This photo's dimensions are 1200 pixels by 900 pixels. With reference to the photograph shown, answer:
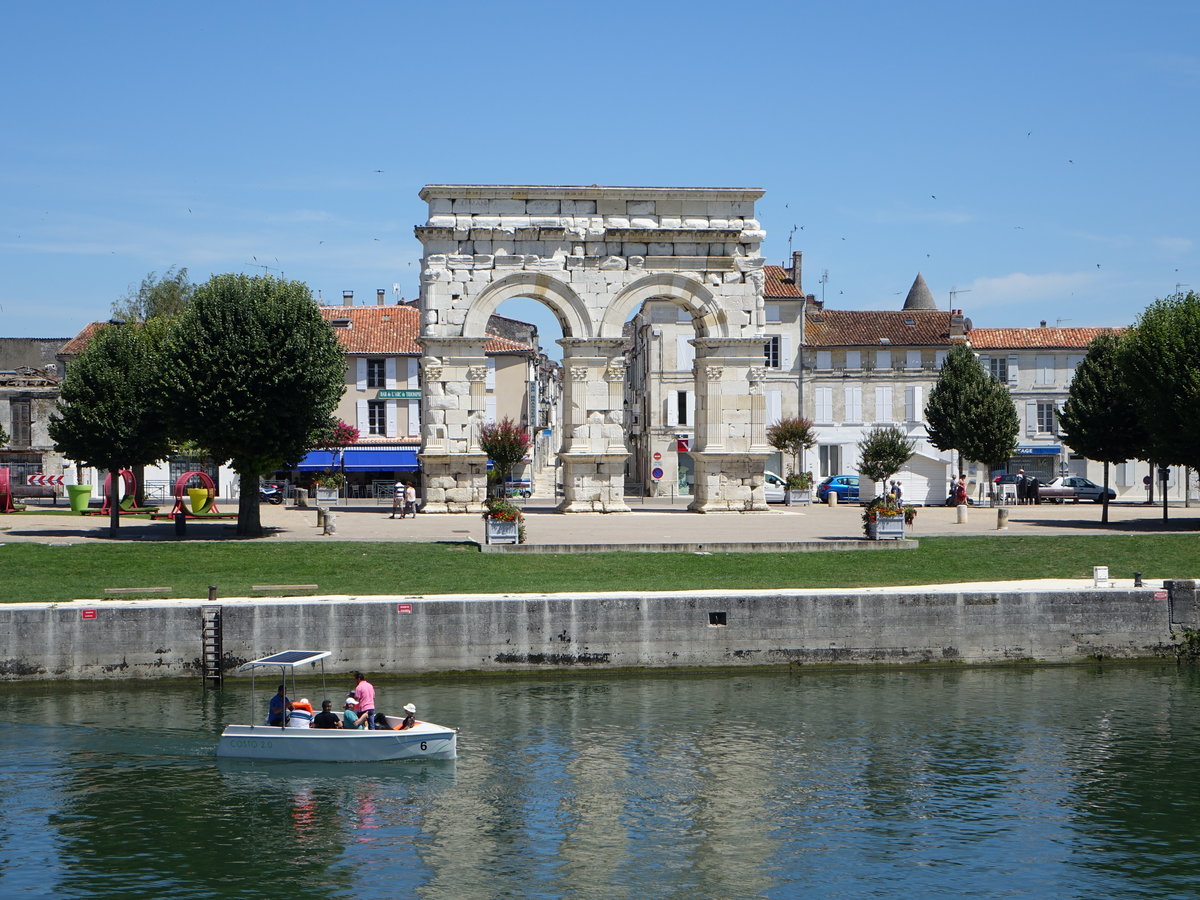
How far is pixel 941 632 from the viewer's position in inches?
1227

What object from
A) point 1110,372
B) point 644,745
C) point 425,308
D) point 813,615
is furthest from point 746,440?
point 644,745

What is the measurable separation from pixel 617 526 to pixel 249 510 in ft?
36.7

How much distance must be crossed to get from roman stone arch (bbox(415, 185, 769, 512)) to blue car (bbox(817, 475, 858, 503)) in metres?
15.1

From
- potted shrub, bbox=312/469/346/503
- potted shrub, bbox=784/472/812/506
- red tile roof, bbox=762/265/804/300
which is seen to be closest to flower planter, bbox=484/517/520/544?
potted shrub, bbox=312/469/346/503

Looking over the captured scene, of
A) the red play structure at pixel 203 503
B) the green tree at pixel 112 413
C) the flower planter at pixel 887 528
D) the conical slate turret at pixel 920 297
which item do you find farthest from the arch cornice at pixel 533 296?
the conical slate turret at pixel 920 297

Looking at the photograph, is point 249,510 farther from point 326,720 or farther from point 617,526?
point 326,720

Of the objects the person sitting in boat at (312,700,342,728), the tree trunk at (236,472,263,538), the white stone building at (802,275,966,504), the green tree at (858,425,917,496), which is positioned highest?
the white stone building at (802,275,966,504)

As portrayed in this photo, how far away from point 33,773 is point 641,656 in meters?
12.4

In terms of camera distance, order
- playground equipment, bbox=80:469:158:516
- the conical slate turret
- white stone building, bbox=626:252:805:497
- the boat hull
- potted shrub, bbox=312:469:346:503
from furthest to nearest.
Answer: the conical slate turret < white stone building, bbox=626:252:805:497 < potted shrub, bbox=312:469:346:503 < playground equipment, bbox=80:469:158:516 < the boat hull

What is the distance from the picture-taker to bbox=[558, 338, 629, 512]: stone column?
165ft

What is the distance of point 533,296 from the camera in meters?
50.9

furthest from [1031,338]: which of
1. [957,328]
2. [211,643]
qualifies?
[211,643]

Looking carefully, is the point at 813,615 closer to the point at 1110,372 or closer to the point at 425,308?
the point at 425,308

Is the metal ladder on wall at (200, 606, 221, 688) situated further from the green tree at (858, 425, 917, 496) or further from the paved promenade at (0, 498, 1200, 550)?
the green tree at (858, 425, 917, 496)
